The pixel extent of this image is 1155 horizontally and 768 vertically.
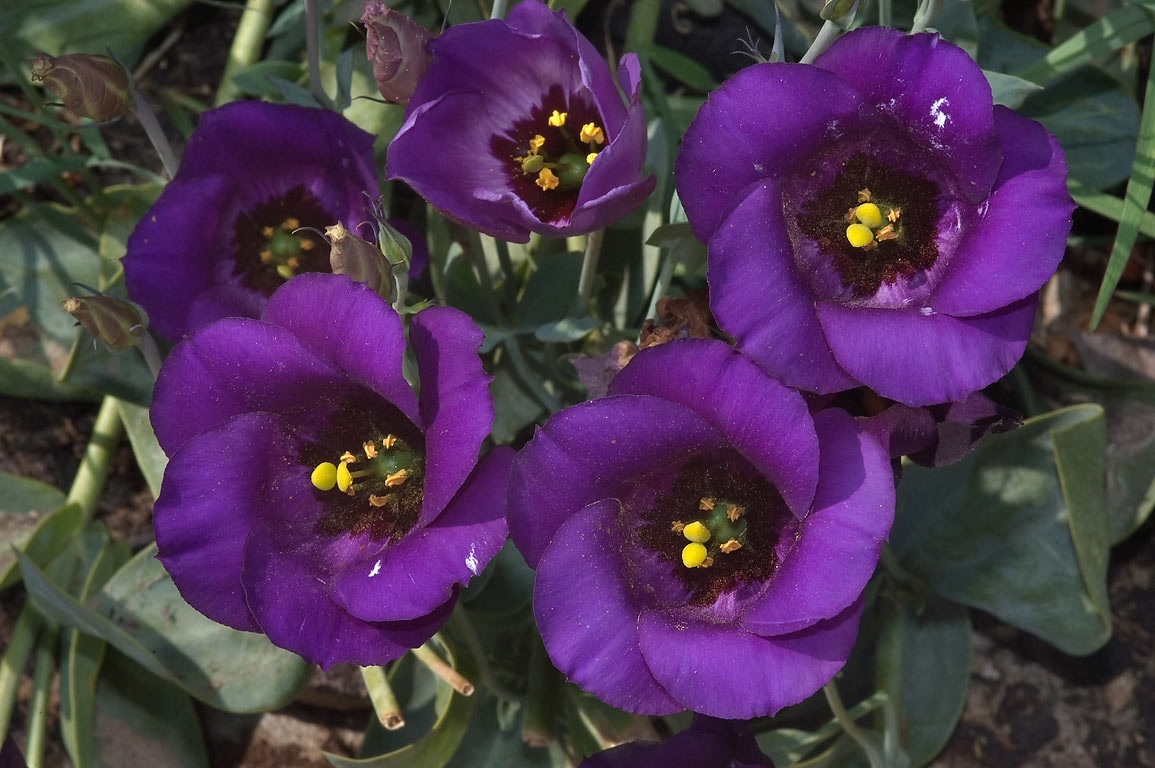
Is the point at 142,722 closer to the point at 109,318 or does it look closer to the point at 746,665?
the point at 109,318

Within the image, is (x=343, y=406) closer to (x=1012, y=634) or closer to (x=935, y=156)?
(x=935, y=156)

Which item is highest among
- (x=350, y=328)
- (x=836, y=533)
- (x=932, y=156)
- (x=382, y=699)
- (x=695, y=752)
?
(x=932, y=156)

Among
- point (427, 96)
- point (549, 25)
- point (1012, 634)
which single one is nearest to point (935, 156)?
point (549, 25)

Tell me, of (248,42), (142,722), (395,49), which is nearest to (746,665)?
(395,49)

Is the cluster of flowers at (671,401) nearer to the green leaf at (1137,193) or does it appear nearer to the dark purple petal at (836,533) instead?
the dark purple petal at (836,533)

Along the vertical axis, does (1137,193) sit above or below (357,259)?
below

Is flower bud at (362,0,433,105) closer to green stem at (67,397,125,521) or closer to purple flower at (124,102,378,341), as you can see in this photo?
purple flower at (124,102,378,341)

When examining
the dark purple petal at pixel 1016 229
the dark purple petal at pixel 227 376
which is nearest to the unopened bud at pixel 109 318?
the dark purple petal at pixel 227 376
